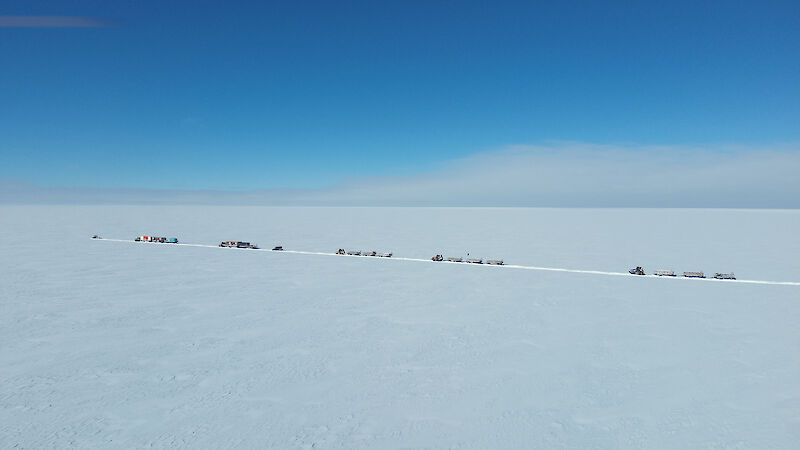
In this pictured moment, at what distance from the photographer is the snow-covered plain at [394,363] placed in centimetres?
350

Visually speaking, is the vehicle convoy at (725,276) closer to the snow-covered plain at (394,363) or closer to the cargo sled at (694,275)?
the cargo sled at (694,275)

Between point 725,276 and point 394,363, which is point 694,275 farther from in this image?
point 394,363

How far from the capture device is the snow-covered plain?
350cm

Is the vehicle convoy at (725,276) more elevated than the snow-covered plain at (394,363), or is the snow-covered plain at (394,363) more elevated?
the vehicle convoy at (725,276)

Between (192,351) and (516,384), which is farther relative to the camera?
(192,351)

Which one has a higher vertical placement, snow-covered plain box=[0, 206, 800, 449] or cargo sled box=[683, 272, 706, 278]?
cargo sled box=[683, 272, 706, 278]

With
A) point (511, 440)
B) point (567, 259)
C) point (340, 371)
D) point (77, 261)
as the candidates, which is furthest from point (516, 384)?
point (77, 261)

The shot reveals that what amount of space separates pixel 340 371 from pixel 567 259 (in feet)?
35.8

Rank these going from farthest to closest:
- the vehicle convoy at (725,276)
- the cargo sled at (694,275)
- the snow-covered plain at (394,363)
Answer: the cargo sled at (694,275), the vehicle convoy at (725,276), the snow-covered plain at (394,363)

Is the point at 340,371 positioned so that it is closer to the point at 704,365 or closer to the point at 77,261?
the point at 704,365

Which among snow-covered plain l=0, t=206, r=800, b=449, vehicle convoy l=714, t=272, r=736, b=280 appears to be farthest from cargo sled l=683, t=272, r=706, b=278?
snow-covered plain l=0, t=206, r=800, b=449

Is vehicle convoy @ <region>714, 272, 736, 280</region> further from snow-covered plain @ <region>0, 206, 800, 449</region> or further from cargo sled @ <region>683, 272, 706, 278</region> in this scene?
snow-covered plain @ <region>0, 206, 800, 449</region>

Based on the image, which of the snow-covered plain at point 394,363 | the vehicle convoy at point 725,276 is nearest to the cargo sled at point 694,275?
the vehicle convoy at point 725,276

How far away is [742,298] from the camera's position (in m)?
8.20
